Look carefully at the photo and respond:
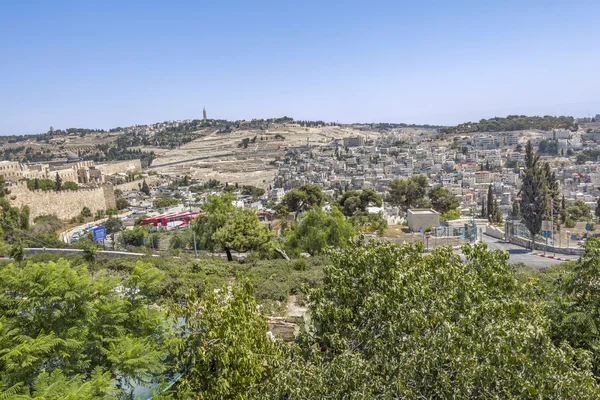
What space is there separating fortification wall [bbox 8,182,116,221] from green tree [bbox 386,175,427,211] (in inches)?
1103

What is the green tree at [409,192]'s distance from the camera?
43.4 meters

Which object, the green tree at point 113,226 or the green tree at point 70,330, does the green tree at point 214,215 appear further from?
the green tree at point 113,226

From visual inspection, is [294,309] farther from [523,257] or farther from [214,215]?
[523,257]

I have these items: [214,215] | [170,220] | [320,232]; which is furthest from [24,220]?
[320,232]

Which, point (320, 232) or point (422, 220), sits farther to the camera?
point (422, 220)

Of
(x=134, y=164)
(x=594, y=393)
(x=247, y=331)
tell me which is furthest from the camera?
(x=134, y=164)

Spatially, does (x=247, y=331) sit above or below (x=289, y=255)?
above

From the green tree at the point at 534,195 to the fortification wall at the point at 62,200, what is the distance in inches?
1331

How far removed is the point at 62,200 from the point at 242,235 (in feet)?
91.7

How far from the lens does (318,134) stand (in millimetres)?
167875

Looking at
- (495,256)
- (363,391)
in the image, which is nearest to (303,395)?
(363,391)

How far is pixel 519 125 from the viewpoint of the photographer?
156625mm

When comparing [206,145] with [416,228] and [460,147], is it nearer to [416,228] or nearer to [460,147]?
Answer: [460,147]

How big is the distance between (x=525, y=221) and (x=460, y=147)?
114328 mm
